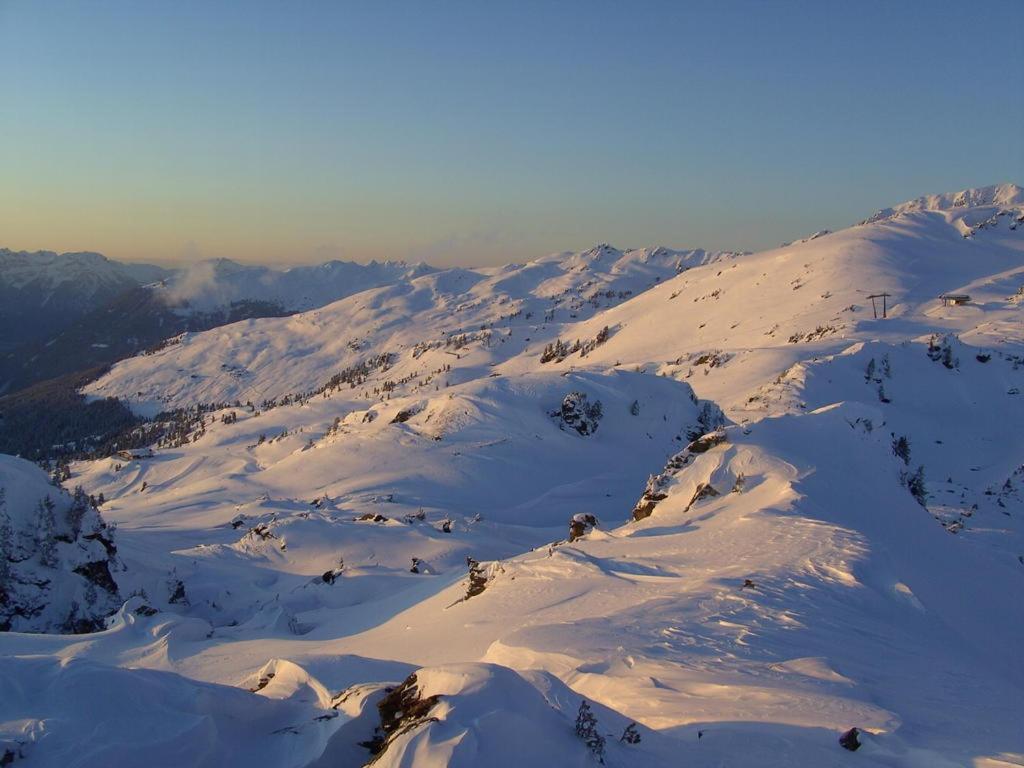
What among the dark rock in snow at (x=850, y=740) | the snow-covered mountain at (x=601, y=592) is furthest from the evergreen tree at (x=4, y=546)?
the dark rock in snow at (x=850, y=740)

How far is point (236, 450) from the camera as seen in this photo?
82.5 metres

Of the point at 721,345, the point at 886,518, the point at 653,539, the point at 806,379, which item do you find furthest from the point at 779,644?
the point at 721,345

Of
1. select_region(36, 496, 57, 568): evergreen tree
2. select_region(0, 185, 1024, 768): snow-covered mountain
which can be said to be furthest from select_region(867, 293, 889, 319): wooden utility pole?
select_region(36, 496, 57, 568): evergreen tree

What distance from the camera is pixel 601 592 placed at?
1132 centimetres

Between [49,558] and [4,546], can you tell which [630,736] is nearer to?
[4,546]

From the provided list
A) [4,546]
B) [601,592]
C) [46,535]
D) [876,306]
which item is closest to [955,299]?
[876,306]

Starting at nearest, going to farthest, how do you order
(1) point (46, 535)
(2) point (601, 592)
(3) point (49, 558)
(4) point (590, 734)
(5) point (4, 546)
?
(4) point (590, 734)
(2) point (601, 592)
(5) point (4, 546)
(3) point (49, 558)
(1) point (46, 535)

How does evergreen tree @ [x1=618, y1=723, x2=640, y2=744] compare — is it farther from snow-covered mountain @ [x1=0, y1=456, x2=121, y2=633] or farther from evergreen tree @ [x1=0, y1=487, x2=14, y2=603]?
evergreen tree @ [x1=0, y1=487, x2=14, y2=603]

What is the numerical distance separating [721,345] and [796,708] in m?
71.4

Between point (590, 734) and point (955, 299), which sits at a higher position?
point (955, 299)

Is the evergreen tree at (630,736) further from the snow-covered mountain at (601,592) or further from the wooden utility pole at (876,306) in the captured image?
the wooden utility pole at (876,306)

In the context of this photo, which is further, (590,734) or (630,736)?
(630,736)

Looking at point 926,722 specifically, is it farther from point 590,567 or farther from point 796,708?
point 590,567

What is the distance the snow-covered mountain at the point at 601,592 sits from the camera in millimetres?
5906
